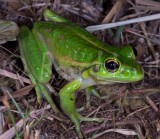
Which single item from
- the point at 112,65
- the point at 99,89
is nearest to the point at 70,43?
the point at 112,65

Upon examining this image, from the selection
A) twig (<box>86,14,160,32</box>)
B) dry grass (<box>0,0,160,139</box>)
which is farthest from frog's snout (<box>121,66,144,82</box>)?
twig (<box>86,14,160,32</box>)

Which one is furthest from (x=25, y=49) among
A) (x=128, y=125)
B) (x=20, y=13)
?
(x=128, y=125)

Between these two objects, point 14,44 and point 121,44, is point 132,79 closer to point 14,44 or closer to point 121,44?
point 121,44

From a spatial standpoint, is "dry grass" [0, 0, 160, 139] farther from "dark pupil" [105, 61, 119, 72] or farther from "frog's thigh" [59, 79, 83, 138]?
"dark pupil" [105, 61, 119, 72]

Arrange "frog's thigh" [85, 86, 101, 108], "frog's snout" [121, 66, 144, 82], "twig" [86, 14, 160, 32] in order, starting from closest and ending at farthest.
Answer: "frog's snout" [121, 66, 144, 82] → "frog's thigh" [85, 86, 101, 108] → "twig" [86, 14, 160, 32]

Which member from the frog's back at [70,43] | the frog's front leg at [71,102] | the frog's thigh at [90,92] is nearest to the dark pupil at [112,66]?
the frog's back at [70,43]

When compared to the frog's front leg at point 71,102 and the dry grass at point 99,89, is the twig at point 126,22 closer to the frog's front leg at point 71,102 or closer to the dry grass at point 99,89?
the dry grass at point 99,89

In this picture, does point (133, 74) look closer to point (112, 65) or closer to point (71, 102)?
point (112, 65)

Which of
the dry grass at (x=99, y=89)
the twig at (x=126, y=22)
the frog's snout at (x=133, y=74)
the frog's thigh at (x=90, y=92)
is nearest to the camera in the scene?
the frog's snout at (x=133, y=74)
